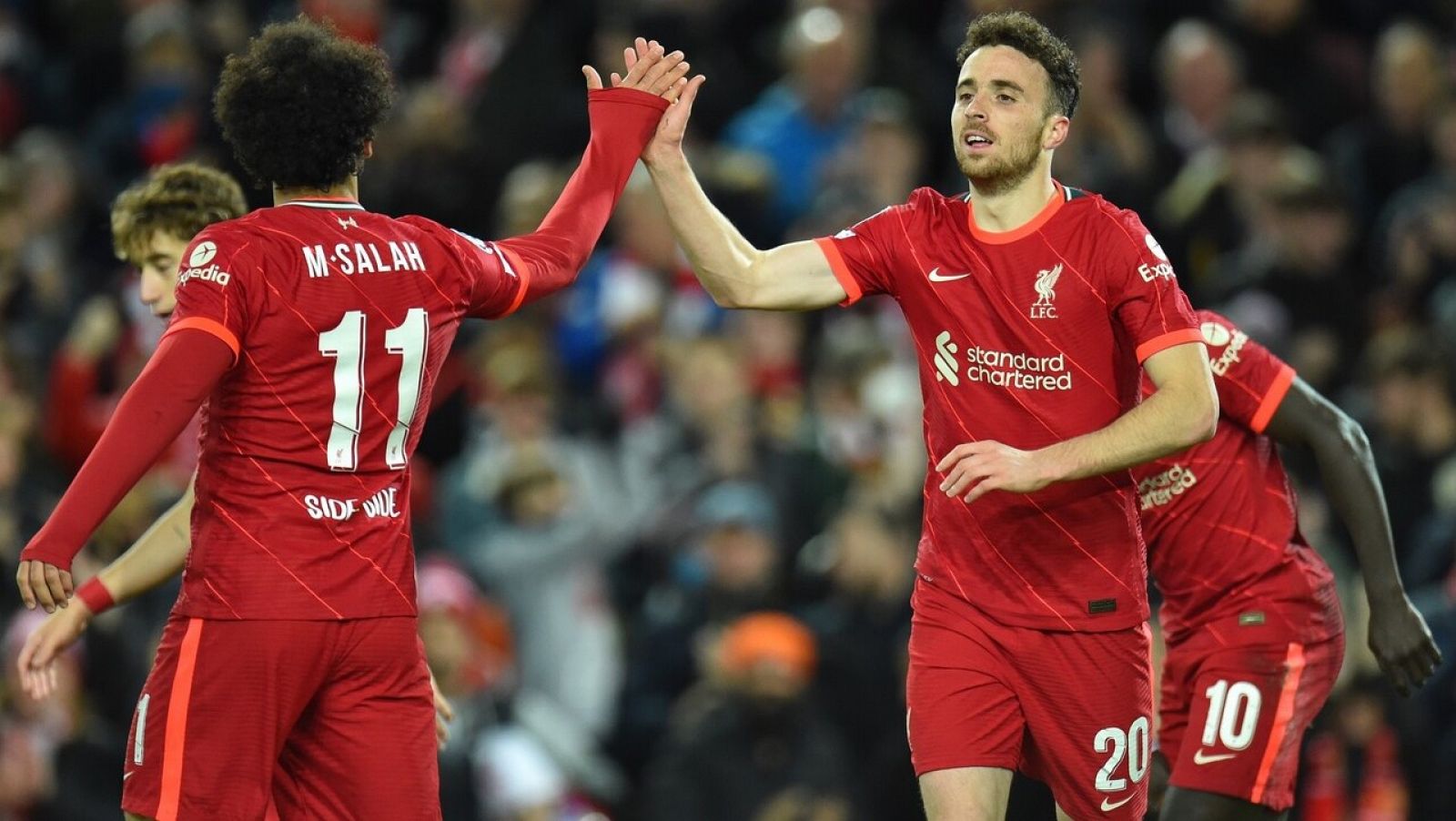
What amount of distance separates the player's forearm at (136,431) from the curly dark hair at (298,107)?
0.58m

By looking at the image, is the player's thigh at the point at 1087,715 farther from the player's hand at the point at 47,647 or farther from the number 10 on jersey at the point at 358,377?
the player's hand at the point at 47,647

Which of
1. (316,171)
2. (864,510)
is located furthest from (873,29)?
(316,171)

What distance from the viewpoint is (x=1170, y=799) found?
6812 mm

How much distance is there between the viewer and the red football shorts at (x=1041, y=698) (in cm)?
605

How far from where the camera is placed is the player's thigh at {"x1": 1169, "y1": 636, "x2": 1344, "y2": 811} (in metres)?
6.73

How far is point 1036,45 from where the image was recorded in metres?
6.13

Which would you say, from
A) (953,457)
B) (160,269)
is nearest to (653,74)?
(160,269)

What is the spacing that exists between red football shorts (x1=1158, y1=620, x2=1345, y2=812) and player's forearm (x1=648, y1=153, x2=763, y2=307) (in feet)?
6.03

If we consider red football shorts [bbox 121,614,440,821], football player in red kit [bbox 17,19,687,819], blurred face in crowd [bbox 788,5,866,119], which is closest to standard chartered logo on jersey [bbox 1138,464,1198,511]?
football player in red kit [bbox 17,19,687,819]

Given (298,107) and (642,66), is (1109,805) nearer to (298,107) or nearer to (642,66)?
(642,66)

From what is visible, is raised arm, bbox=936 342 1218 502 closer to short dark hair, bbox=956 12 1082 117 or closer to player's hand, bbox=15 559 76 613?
short dark hair, bbox=956 12 1082 117

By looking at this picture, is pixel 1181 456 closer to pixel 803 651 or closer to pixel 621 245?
pixel 803 651

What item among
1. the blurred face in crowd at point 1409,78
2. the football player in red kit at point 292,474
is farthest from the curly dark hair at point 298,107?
the blurred face in crowd at point 1409,78

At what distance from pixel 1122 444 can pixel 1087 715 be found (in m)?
0.80
